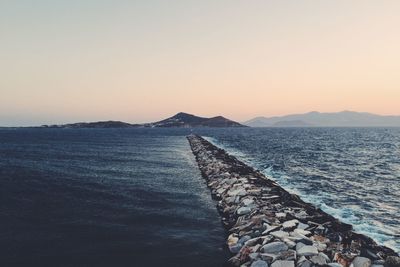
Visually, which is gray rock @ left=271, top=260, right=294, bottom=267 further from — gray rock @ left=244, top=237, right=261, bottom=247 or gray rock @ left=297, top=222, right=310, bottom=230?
gray rock @ left=297, top=222, right=310, bottom=230

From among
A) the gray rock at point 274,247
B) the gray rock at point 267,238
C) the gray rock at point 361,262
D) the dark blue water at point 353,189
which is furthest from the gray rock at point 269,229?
the dark blue water at point 353,189

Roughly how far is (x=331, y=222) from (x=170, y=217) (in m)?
8.41

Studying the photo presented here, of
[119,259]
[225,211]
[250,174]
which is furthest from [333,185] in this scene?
[119,259]

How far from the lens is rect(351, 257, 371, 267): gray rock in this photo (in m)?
13.2

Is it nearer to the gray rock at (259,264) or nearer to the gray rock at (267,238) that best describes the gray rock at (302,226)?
the gray rock at (267,238)

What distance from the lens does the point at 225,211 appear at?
891 inches

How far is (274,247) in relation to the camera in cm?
1484

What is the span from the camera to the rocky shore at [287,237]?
45.2 feet

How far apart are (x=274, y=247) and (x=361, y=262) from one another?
3126mm

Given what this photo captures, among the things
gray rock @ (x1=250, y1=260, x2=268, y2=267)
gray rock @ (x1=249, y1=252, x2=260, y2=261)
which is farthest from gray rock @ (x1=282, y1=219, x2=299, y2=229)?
gray rock @ (x1=250, y1=260, x2=268, y2=267)

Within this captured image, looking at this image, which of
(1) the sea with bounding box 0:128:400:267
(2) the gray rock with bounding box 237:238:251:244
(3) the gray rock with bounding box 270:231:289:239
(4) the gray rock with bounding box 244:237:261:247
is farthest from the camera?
(2) the gray rock with bounding box 237:238:251:244

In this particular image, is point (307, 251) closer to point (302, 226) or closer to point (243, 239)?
point (243, 239)

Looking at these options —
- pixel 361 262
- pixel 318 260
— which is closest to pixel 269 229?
pixel 318 260

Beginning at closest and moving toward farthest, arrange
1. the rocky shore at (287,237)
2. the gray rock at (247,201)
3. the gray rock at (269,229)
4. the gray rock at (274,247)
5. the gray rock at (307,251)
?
the rocky shore at (287,237), the gray rock at (307,251), the gray rock at (274,247), the gray rock at (269,229), the gray rock at (247,201)
